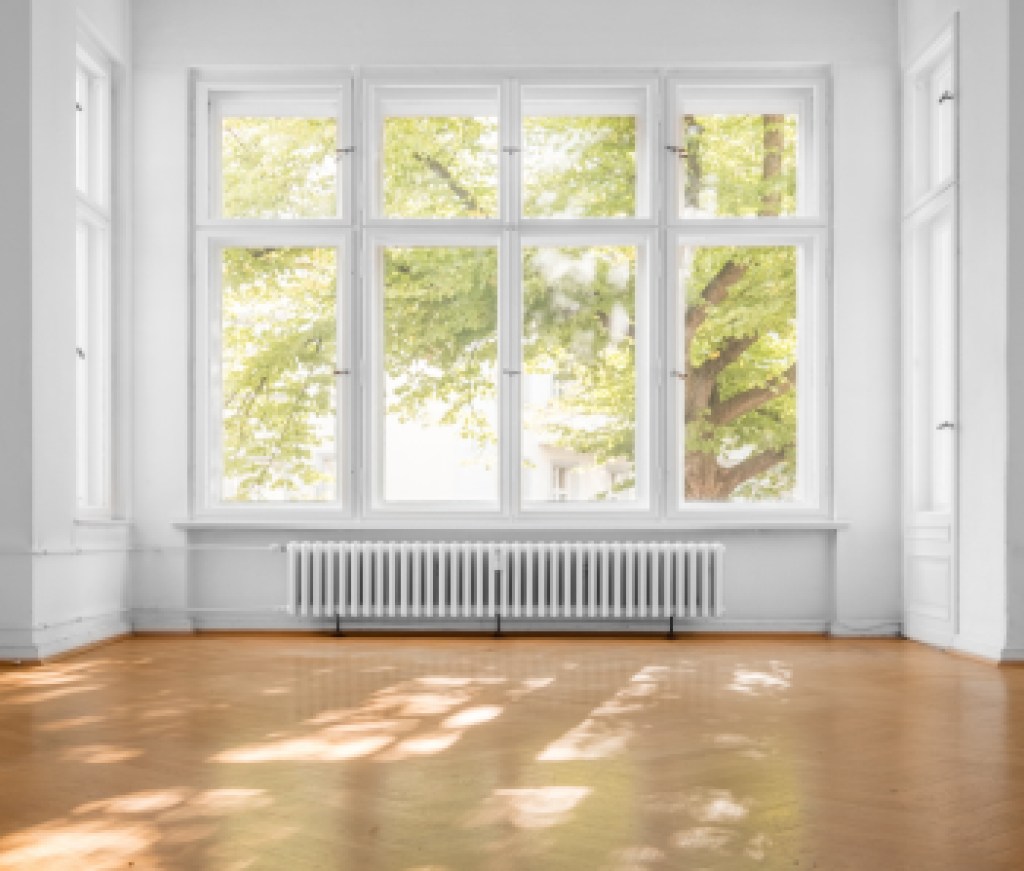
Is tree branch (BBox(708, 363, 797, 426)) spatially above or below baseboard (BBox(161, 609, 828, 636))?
above

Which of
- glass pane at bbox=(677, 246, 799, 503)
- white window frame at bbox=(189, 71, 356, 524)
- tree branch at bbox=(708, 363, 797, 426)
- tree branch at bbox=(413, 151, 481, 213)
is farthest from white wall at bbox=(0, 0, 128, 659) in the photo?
tree branch at bbox=(708, 363, 797, 426)

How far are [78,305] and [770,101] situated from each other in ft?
14.6

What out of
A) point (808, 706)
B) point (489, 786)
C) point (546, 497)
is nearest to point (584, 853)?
point (489, 786)

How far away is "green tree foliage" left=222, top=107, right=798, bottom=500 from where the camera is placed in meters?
8.38

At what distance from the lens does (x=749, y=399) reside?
838 centimetres

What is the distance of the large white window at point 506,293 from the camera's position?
832 centimetres

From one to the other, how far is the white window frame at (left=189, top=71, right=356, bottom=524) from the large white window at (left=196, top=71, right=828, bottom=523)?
0.7 inches

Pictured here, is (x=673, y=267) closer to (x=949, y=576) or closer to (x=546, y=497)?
(x=546, y=497)

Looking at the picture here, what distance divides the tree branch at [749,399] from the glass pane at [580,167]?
1.34 m

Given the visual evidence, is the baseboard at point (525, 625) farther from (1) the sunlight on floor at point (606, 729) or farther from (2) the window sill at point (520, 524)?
(1) the sunlight on floor at point (606, 729)

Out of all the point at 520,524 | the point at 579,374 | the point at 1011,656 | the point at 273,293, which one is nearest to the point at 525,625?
the point at 520,524

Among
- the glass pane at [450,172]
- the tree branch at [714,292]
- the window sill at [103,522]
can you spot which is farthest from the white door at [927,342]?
the window sill at [103,522]

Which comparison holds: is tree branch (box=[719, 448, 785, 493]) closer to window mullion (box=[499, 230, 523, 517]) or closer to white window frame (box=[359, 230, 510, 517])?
window mullion (box=[499, 230, 523, 517])

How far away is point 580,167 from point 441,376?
1.59 m
